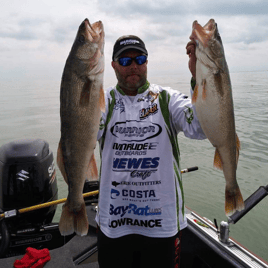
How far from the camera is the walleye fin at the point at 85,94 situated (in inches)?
70.1

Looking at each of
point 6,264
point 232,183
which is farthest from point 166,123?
point 6,264

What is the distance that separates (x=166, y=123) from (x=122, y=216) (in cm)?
103

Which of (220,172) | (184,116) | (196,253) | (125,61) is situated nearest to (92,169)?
(184,116)

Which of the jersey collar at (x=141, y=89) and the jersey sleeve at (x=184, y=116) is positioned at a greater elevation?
the jersey collar at (x=141, y=89)

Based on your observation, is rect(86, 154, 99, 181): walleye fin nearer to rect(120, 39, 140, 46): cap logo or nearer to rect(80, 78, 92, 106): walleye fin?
rect(80, 78, 92, 106): walleye fin

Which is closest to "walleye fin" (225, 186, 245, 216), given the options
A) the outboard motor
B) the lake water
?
the outboard motor

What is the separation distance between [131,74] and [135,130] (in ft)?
2.04

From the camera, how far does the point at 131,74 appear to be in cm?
259

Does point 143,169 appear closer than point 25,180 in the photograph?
Yes

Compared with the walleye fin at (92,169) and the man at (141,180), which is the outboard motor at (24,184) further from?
the walleye fin at (92,169)

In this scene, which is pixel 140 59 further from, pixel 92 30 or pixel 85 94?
pixel 85 94

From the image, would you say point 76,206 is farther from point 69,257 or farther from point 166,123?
point 69,257

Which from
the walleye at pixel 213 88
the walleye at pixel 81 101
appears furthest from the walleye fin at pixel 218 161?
the walleye at pixel 81 101

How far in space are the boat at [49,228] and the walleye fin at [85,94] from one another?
2.40m
